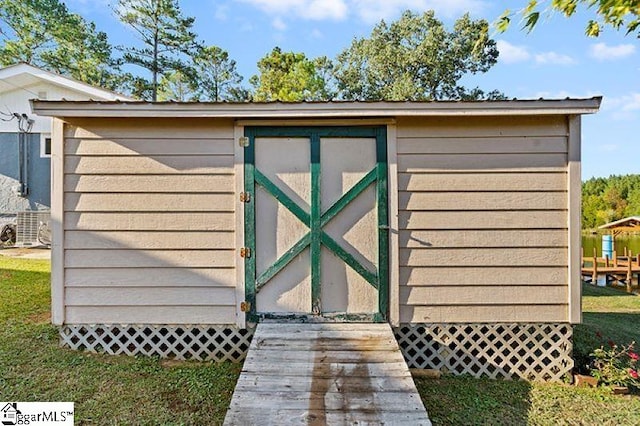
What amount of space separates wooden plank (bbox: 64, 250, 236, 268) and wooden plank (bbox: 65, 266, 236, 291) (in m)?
0.04

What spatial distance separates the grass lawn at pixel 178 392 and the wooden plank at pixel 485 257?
106cm

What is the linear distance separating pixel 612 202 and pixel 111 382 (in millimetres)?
56773

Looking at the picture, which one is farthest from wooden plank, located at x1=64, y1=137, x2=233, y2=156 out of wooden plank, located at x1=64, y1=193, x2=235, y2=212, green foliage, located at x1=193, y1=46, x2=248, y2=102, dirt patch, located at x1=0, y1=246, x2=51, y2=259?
green foliage, located at x1=193, y1=46, x2=248, y2=102

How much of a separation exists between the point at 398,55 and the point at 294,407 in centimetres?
2013

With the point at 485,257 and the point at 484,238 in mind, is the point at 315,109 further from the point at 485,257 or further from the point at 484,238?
the point at 485,257

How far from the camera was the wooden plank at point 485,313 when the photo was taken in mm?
3375

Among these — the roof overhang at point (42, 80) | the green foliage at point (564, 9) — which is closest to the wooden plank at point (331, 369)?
the green foliage at point (564, 9)

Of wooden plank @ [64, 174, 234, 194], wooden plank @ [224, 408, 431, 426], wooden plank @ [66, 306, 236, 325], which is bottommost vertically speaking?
wooden plank @ [224, 408, 431, 426]

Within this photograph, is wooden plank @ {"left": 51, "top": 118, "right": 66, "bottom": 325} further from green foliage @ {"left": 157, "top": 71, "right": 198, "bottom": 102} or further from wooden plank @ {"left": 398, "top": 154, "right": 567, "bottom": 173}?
green foliage @ {"left": 157, "top": 71, "right": 198, "bottom": 102}

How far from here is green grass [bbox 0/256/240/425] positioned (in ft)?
8.59

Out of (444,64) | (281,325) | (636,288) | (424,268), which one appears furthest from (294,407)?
(444,64)

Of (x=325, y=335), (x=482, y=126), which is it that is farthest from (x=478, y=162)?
(x=325, y=335)

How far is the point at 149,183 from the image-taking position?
342 cm

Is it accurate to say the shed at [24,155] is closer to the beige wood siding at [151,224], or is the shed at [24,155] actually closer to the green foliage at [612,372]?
the beige wood siding at [151,224]
